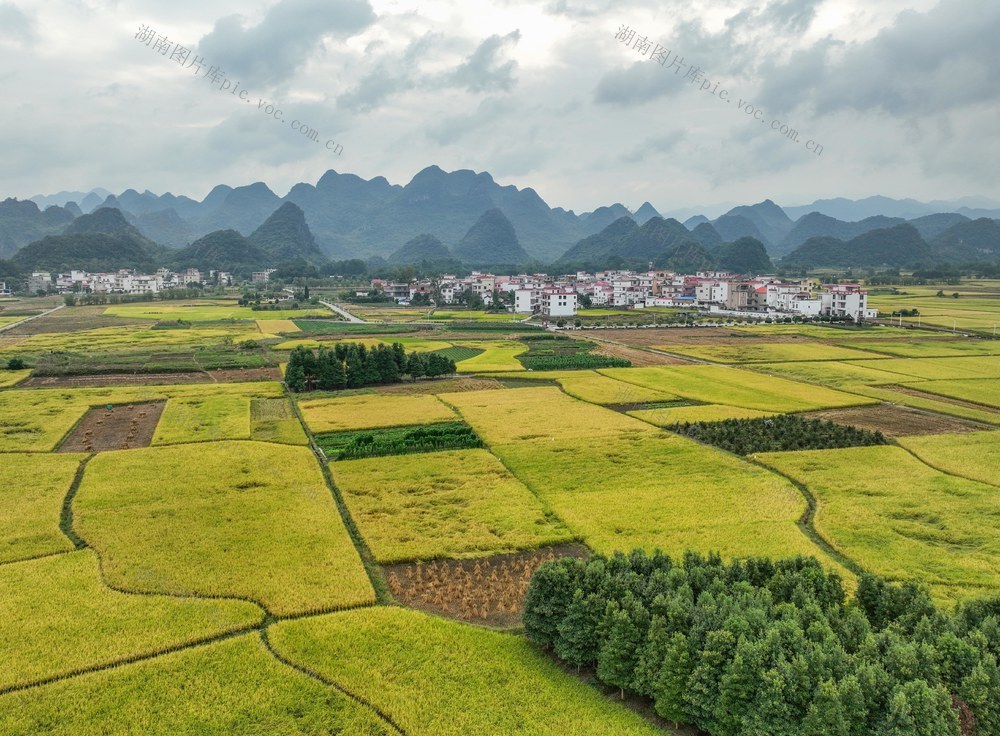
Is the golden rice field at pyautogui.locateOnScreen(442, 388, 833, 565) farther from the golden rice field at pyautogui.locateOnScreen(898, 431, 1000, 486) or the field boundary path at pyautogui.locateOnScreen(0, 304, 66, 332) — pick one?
the field boundary path at pyautogui.locateOnScreen(0, 304, 66, 332)

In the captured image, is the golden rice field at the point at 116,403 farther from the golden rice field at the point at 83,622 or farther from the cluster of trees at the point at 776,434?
the cluster of trees at the point at 776,434

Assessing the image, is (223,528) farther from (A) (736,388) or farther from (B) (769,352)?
(B) (769,352)

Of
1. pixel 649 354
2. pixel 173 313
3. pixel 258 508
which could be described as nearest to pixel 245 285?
pixel 173 313

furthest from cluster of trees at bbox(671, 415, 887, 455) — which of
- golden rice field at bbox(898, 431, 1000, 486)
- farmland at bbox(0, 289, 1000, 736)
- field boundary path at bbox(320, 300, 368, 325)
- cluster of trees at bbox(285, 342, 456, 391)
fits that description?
field boundary path at bbox(320, 300, 368, 325)

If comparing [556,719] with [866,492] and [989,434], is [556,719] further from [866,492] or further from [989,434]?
[989,434]

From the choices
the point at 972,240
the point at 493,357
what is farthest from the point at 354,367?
the point at 972,240

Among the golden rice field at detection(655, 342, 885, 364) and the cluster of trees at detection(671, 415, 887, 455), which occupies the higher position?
the golden rice field at detection(655, 342, 885, 364)
